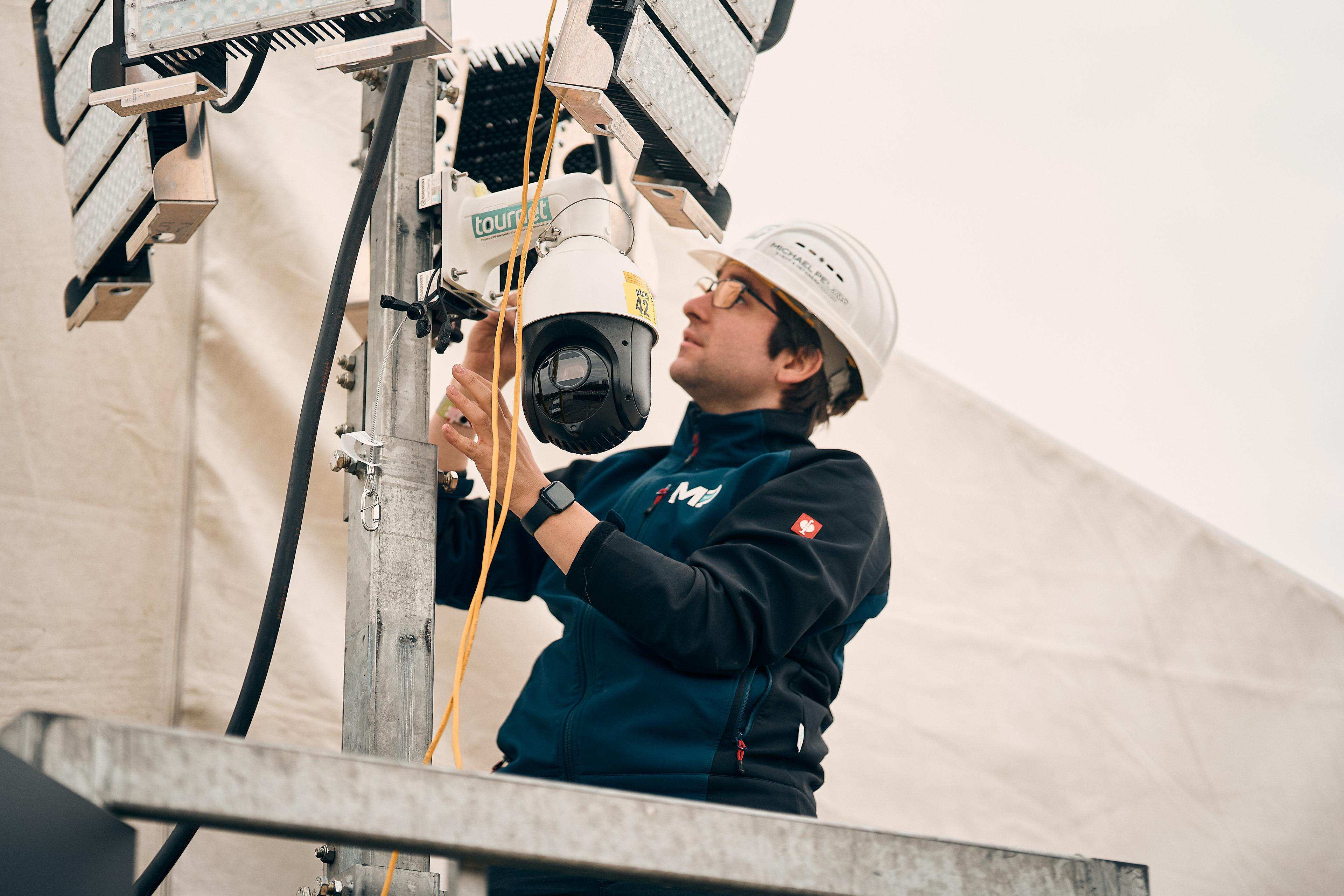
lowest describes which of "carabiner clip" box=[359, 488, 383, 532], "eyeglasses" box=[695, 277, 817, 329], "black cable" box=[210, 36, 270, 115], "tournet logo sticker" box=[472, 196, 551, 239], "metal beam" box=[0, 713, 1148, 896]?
"metal beam" box=[0, 713, 1148, 896]

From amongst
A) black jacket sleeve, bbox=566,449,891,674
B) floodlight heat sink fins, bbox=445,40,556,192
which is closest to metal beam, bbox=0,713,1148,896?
black jacket sleeve, bbox=566,449,891,674

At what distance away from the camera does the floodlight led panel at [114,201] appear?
120cm

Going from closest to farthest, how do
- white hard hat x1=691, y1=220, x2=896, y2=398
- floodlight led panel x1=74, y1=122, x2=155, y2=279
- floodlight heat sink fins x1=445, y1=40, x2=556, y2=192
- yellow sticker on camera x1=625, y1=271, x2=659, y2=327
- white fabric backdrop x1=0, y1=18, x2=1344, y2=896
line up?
yellow sticker on camera x1=625, y1=271, x2=659, y2=327 < floodlight led panel x1=74, y1=122, x2=155, y2=279 < floodlight heat sink fins x1=445, y1=40, x2=556, y2=192 < white hard hat x1=691, y1=220, x2=896, y2=398 < white fabric backdrop x1=0, y1=18, x2=1344, y2=896

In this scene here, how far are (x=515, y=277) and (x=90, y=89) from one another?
0.43 m

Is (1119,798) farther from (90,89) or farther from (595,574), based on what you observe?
(90,89)

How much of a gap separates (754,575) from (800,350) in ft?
1.46

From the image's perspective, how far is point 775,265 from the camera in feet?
5.04

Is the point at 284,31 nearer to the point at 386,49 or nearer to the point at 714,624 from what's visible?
the point at 386,49

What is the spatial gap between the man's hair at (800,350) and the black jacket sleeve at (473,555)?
0.31m

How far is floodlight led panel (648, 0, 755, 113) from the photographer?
1147mm

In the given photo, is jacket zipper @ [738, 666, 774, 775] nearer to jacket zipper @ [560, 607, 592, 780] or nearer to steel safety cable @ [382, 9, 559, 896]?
jacket zipper @ [560, 607, 592, 780]

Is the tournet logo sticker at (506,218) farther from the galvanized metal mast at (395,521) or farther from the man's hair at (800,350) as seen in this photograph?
the man's hair at (800,350)

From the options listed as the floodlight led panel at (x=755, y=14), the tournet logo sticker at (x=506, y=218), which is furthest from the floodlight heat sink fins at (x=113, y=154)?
the floodlight led panel at (x=755, y=14)

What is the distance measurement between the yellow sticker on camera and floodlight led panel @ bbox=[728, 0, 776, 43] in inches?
13.6
